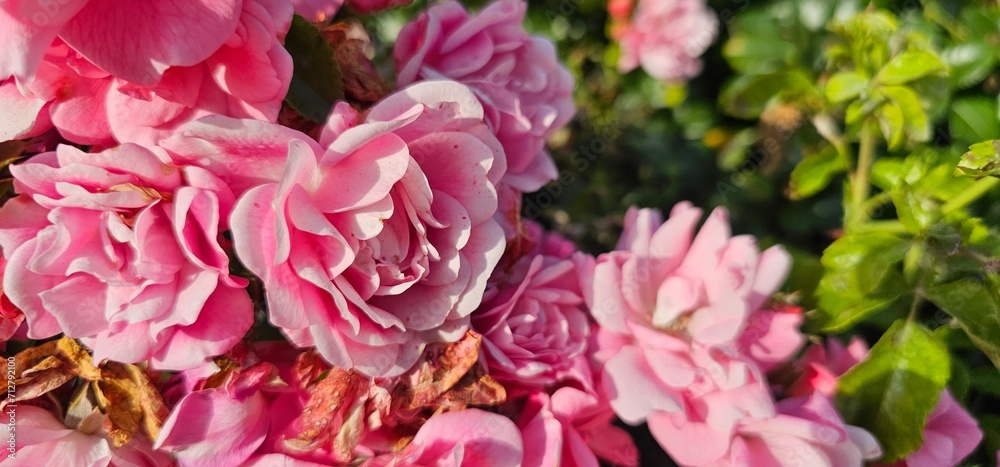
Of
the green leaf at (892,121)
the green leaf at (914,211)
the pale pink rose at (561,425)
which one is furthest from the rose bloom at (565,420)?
the green leaf at (892,121)

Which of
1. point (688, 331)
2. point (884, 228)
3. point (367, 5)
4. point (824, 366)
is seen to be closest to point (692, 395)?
point (688, 331)

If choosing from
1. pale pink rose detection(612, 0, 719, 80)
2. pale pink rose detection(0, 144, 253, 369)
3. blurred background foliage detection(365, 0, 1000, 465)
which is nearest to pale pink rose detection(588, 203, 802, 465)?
blurred background foliage detection(365, 0, 1000, 465)

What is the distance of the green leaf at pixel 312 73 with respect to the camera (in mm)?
603

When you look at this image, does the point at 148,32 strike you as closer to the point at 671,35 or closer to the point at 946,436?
the point at 946,436

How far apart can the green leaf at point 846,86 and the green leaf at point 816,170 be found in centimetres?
12

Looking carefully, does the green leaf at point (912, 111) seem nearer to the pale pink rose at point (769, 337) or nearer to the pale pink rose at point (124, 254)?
the pale pink rose at point (769, 337)

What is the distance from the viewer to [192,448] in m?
0.55

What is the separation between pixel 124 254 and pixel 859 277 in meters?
0.63

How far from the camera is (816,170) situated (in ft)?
3.13

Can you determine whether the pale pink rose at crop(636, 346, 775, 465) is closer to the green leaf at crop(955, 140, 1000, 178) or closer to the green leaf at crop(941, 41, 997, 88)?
the green leaf at crop(955, 140, 1000, 178)

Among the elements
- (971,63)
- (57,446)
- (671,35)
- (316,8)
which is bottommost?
(671,35)

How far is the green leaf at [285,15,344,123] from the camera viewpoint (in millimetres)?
603

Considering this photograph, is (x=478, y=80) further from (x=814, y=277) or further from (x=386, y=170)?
(x=814, y=277)

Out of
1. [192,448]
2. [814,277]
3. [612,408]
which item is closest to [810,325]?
[814,277]
